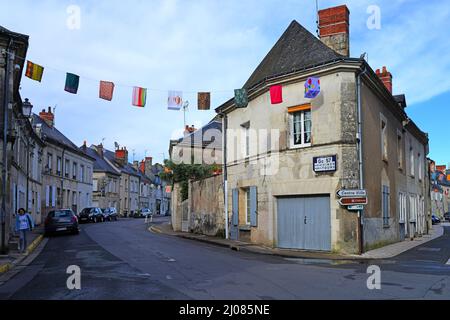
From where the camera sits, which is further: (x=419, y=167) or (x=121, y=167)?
(x=121, y=167)

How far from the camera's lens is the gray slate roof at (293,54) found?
16062 millimetres

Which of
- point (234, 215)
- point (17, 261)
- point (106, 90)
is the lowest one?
point (17, 261)

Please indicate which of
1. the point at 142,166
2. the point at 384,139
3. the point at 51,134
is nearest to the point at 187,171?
the point at 384,139

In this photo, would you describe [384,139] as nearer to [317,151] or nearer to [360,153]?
[360,153]

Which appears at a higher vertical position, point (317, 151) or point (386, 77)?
point (386, 77)

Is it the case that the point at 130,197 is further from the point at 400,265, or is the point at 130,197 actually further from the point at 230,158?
the point at 400,265

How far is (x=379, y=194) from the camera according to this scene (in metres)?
17.2

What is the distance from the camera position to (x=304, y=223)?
15750 millimetres

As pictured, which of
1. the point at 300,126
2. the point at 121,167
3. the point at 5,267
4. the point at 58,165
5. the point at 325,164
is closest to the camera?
the point at 5,267

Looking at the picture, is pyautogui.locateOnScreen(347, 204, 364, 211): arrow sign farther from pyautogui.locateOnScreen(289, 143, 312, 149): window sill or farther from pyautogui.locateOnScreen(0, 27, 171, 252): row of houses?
pyautogui.locateOnScreen(0, 27, 171, 252): row of houses

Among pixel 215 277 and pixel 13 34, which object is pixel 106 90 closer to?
pixel 13 34

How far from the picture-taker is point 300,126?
1622cm

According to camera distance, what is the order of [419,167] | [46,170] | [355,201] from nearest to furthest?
[355,201]
[419,167]
[46,170]

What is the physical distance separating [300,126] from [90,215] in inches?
1022
